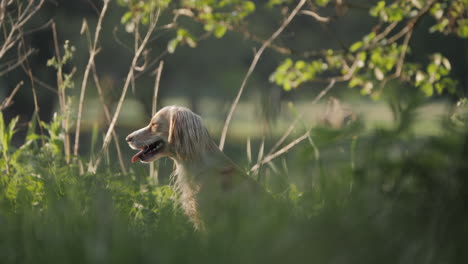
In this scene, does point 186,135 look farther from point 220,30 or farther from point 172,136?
point 220,30

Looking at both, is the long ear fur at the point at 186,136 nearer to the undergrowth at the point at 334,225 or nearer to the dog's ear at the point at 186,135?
the dog's ear at the point at 186,135

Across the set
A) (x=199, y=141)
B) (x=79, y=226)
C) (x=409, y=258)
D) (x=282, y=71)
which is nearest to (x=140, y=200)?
(x=199, y=141)

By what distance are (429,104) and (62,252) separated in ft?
4.16

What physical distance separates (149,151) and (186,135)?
416 millimetres

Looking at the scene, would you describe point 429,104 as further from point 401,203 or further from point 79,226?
point 79,226

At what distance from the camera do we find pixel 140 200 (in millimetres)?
3980

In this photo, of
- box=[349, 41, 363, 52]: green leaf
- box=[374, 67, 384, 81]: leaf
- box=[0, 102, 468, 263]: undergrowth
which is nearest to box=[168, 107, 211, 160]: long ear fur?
box=[349, 41, 363, 52]: green leaf

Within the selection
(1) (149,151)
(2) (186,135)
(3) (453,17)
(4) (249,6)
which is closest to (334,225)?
(2) (186,135)

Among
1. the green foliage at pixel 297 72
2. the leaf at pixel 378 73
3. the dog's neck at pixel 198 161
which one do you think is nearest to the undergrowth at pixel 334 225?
the dog's neck at pixel 198 161

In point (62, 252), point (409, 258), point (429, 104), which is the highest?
point (429, 104)

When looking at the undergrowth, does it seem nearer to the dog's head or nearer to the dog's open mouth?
the dog's head

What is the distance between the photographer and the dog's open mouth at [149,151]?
16.3 ft

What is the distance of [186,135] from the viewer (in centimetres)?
482

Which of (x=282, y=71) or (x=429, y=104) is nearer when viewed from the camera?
(x=429, y=104)
